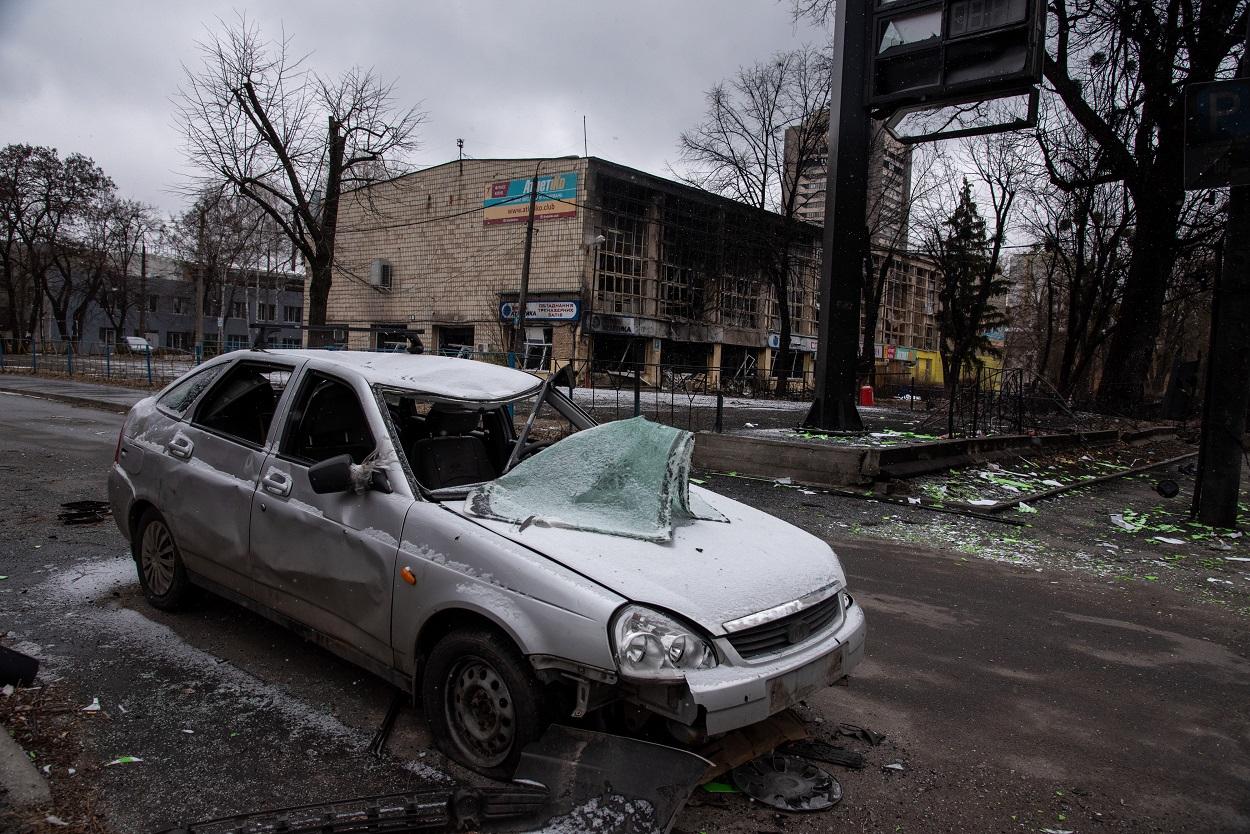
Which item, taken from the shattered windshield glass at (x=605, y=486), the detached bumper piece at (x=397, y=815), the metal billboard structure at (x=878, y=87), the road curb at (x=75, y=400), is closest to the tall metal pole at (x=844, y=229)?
the metal billboard structure at (x=878, y=87)

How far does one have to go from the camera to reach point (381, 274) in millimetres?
44344

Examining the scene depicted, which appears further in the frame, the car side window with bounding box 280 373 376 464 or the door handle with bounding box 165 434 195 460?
the door handle with bounding box 165 434 195 460

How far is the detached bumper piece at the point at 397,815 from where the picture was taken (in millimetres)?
2533

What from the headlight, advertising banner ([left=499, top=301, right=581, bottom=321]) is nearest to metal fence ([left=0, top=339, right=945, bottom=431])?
the headlight

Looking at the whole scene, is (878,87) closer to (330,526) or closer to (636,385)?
(636,385)

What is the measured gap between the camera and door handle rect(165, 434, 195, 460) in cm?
440

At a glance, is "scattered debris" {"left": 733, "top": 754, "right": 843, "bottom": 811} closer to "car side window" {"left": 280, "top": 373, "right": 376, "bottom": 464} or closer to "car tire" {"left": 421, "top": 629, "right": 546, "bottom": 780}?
"car tire" {"left": 421, "top": 629, "right": 546, "bottom": 780}

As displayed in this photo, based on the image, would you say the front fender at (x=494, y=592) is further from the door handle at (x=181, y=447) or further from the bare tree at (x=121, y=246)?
the bare tree at (x=121, y=246)

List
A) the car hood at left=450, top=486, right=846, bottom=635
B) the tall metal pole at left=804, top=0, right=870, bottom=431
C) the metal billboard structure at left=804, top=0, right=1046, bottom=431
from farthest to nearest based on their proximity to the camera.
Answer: the tall metal pole at left=804, top=0, right=870, bottom=431 < the metal billboard structure at left=804, top=0, right=1046, bottom=431 < the car hood at left=450, top=486, right=846, bottom=635

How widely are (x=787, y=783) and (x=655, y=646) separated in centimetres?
96

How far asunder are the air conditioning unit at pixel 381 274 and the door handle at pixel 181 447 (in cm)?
4178

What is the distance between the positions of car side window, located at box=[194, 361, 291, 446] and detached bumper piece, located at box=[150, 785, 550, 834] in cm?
235

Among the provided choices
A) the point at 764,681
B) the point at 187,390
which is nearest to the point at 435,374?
the point at 187,390

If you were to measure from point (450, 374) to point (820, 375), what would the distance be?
9.43 meters
